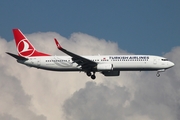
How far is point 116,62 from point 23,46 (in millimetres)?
20529

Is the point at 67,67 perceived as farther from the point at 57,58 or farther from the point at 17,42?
the point at 17,42

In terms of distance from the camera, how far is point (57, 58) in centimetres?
11075

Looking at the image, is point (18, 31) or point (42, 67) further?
point (18, 31)

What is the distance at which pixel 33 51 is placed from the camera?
115 meters

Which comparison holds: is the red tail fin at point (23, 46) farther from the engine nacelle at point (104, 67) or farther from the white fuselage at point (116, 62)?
the engine nacelle at point (104, 67)

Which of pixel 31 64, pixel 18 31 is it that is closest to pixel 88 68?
pixel 31 64

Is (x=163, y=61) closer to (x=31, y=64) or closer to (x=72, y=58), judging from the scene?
(x=72, y=58)

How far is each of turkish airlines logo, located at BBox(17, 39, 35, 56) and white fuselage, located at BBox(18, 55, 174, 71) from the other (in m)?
3.67

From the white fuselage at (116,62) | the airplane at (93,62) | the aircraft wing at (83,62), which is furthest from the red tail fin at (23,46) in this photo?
the aircraft wing at (83,62)

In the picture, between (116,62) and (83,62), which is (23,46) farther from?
(116,62)

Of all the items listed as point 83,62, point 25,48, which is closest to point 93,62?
point 83,62

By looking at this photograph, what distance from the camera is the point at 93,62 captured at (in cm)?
10762

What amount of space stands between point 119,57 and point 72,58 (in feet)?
27.7

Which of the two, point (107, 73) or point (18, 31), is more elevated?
point (18, 31)
